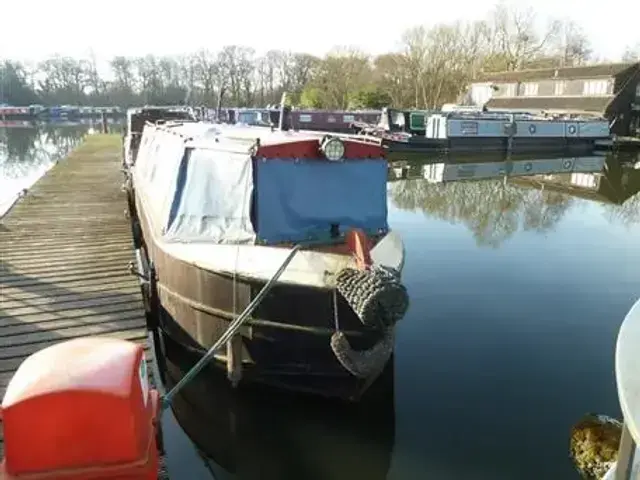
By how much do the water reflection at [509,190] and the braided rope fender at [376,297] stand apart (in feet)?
27.7

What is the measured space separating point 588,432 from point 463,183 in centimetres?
1699

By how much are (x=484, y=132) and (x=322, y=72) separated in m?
26.3

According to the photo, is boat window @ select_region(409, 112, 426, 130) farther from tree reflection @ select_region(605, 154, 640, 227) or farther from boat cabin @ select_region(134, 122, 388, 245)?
boat cabin @ select_region(134, 122, 388, 245)

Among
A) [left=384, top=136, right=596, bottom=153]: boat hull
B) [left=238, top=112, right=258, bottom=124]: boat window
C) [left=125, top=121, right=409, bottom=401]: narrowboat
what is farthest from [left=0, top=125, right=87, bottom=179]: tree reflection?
[left=125, top=121, right=409, bottom=401]: narrowboat

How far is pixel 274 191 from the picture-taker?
5824 millimetres

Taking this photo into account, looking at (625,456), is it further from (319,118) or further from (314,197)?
(319,118)

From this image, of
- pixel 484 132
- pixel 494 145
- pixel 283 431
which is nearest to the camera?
pixel 283 431

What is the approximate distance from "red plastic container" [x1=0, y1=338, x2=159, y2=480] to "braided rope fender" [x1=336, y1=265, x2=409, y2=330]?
79.1 inches

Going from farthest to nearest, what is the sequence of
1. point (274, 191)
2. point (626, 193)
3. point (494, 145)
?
1. point (494, 145)
2. point (626, 193)
3. point (274, 191)

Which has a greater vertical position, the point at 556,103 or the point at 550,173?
the point at 556,103

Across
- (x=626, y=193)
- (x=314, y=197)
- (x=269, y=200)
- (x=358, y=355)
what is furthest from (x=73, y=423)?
(x=626, y=193)

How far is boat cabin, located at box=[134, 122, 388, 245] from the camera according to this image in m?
5.82

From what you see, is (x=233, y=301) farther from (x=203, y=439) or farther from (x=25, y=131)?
(x=25, y=131)

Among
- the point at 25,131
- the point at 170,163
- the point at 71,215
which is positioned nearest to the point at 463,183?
the point at 71,215
